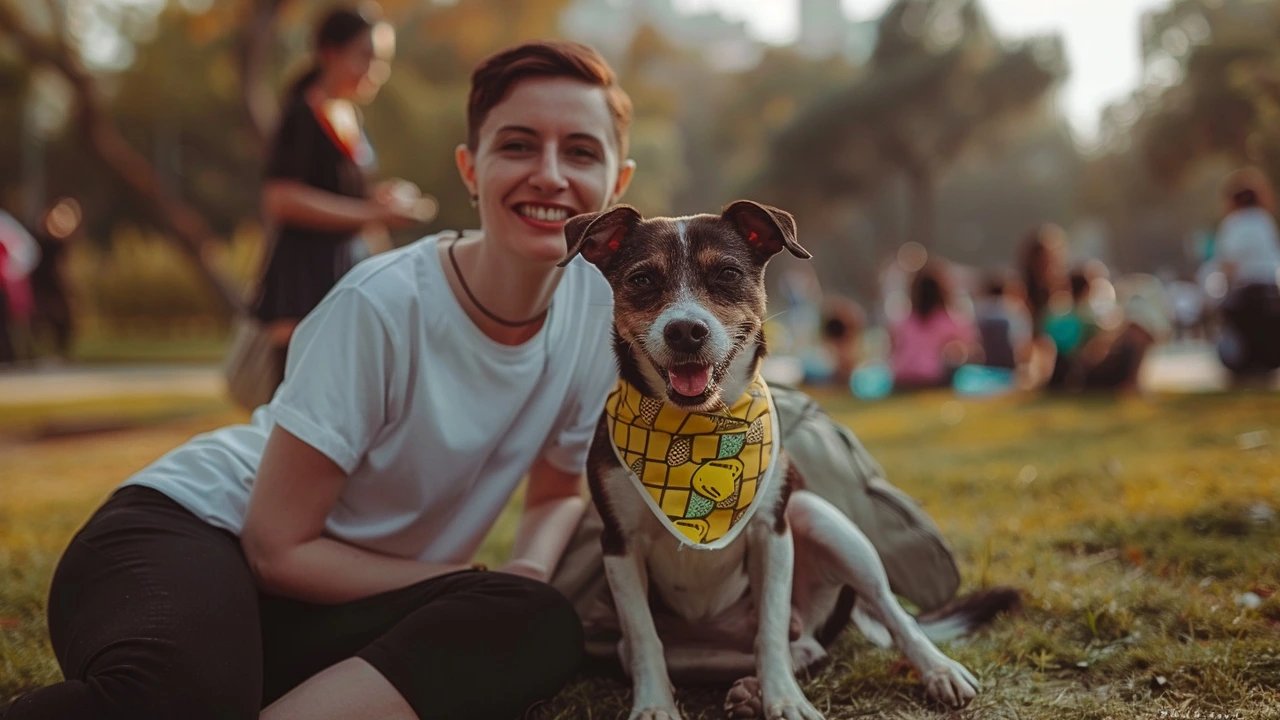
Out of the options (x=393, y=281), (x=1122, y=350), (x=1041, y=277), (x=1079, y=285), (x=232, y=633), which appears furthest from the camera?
(x=1041, y=277)

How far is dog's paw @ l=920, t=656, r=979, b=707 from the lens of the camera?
9.51 feet

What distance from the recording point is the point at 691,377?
9.06 ft

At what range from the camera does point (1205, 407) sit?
30.5 ft

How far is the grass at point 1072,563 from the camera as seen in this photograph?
117 inches

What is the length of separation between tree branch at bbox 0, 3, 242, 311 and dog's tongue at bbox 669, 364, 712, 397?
40.0ft

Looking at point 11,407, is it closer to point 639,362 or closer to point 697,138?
point 639,362

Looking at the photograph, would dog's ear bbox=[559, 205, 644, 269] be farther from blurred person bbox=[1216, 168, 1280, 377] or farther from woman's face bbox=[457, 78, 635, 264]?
blurred person bbox=[1216, 168, 1280, 377]

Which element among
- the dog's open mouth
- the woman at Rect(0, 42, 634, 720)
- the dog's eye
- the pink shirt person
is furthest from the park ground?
the pink shirt person

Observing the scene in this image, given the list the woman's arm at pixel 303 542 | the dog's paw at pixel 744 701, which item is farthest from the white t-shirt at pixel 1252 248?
the woman's arm at pixel 303 542

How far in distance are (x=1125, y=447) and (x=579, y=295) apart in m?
5.37

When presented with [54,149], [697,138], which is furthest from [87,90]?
[697,138]

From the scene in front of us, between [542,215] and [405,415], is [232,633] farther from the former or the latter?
[542,215]

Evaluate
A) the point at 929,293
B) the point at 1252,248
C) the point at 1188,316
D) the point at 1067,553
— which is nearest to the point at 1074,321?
the point at 929,293

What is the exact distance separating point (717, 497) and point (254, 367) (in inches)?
118
